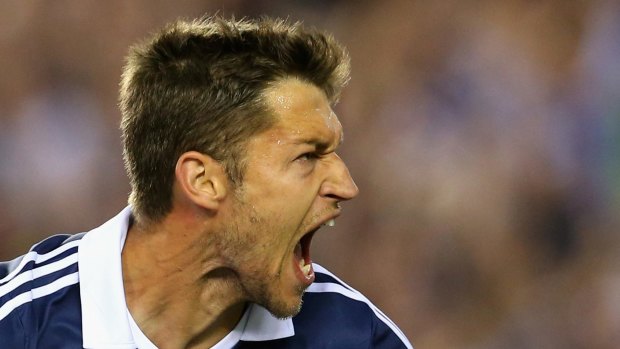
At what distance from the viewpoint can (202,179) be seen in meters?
1.43

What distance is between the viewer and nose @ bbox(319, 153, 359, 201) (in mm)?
1433

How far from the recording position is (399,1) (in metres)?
2.31

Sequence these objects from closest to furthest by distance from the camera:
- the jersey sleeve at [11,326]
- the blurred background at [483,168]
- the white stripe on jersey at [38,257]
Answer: the jersey sleeve at [11,326]
the white stripe on jersey at [38,257]
the blurred background at [483,168]

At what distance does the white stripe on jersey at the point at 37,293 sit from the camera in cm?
139

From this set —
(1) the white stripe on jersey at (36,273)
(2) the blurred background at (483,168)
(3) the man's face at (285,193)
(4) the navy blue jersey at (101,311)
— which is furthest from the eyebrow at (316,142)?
(2) the blurred background at (483,168)

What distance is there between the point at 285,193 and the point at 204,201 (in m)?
0.11

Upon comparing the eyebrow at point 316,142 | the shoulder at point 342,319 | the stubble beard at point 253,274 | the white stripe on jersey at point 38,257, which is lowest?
the shoulder at point 342,319

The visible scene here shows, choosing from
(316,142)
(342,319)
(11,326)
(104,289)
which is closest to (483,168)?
(342,319)

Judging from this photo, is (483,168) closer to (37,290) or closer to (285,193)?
(285,193)

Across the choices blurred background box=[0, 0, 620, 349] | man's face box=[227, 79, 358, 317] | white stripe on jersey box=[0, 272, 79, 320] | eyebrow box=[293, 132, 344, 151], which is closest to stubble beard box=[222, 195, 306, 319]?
man's face box=[227, 79, 358, 317]

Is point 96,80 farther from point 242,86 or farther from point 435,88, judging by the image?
point 242,86

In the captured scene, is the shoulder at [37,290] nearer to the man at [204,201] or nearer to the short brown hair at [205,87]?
the man at [204,201]

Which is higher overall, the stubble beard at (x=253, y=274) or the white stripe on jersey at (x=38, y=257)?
the white stripe on jersey at (x=38, y=257)

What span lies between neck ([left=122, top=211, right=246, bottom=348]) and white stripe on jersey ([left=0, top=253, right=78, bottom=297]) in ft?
0.25
